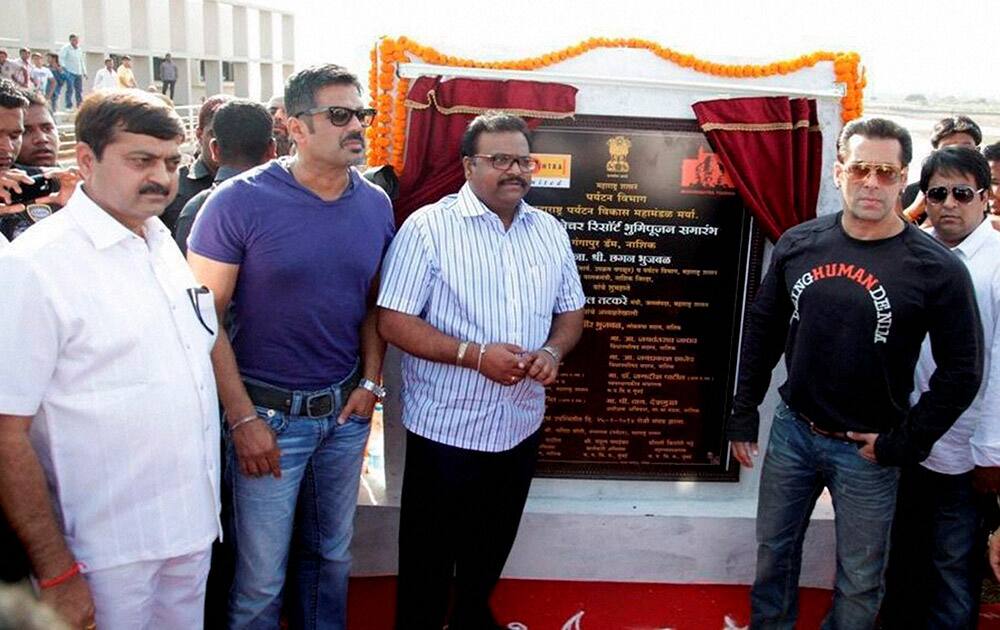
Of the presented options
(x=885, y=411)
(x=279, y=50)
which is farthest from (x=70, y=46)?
(x=885, y=411)

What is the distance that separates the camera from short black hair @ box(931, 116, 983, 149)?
4.02 meters

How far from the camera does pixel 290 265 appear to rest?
2.42 meters

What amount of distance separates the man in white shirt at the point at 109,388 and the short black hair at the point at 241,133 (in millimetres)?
1073

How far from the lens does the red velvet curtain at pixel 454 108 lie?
3279 mm

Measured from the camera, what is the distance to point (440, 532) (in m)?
2.89

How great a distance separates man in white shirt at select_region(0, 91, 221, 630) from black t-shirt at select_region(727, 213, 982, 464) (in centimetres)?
182

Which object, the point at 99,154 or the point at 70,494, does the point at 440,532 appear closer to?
the point at 70,494

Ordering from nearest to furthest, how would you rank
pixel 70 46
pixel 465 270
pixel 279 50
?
1. pixel 465 270
2. pixel 70 46
3. pixel 279 50

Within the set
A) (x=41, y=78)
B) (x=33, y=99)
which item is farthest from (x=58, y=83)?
(x=33, y=99)

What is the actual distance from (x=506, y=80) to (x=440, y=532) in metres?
1.75

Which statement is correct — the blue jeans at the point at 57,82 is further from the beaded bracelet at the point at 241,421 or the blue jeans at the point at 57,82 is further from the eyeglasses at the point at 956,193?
the eyeglasses at the point at 956,193

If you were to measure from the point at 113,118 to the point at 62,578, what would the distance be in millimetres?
1059

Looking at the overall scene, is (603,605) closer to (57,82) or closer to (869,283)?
(869,283)

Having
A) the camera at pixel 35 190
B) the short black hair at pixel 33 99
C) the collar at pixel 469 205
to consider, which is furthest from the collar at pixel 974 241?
the short black hair at pixel 33 99
